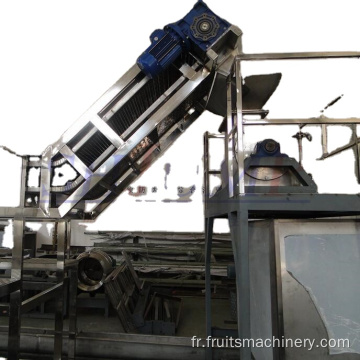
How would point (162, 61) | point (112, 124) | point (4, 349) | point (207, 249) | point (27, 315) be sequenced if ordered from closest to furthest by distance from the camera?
point (162, 61)
point (112, 124)
point (207, 249)
point (4, 349)
point (27, 315)

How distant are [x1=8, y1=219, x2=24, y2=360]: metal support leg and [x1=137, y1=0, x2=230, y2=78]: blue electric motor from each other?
1.68 m

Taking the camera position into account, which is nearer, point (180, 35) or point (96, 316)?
point (180, 35)

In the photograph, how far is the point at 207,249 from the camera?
2793 mm

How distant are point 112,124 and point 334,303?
2.08 meters

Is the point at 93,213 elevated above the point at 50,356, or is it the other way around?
the point at 93,213

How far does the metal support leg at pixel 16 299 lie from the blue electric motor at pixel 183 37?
1684mm

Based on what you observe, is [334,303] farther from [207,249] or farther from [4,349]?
[4,349]

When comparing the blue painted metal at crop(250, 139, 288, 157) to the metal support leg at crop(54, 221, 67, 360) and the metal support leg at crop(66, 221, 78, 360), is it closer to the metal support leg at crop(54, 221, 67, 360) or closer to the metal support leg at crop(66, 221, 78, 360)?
the metal support leg at crop(54, 221, 67, 360)

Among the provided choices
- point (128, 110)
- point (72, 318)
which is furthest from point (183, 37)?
point (72, 318)

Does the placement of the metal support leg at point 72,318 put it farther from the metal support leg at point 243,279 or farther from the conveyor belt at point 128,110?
the metal support leg at point 243,279

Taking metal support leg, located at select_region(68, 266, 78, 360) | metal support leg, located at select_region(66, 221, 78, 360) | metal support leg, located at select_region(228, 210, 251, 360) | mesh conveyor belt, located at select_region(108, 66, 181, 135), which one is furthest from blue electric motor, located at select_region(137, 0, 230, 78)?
metal support leg, located at select_region(68, 266, 78, 360)

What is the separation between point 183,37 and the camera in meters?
2.08

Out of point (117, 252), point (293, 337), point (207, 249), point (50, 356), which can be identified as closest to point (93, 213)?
point (207, 249)

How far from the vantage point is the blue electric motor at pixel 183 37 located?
2.04 meters
